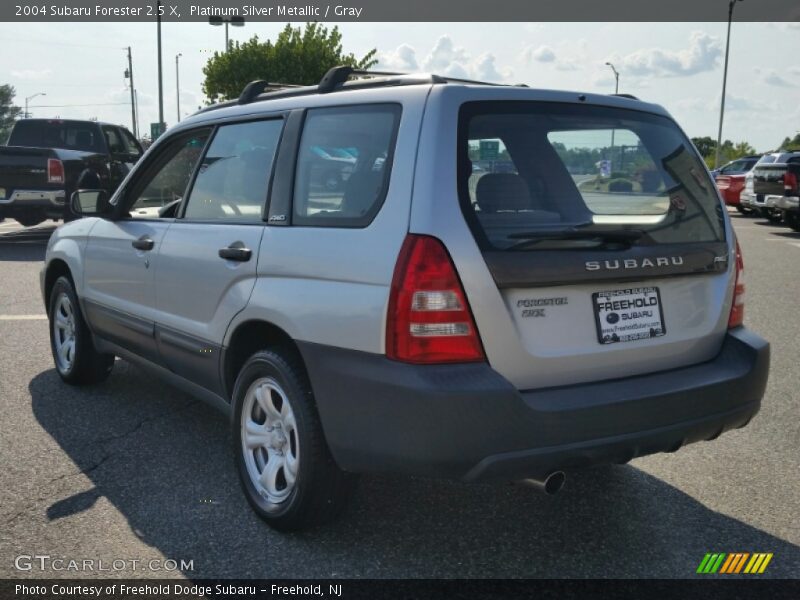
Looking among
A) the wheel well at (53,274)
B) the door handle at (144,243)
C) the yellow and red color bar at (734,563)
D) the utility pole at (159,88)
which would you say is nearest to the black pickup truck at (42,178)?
the wheel well at (53,274)

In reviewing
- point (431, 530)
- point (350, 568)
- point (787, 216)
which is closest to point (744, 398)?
point (431, 530)

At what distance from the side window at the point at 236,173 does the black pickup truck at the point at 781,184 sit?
16523mm

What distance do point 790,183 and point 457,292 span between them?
56.8ft

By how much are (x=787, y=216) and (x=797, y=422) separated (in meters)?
15.6

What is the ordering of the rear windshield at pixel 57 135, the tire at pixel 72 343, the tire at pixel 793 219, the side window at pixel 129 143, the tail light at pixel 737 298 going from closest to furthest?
1. the tail light at pixel 737 298
2. the tire at pixel 72 343
3. the rear windshield at pixel 57 135
4. the side window at pixel 129 143
5. the tire at pixel 793 219

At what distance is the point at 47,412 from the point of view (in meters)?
5.02

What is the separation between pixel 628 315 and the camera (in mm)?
3162

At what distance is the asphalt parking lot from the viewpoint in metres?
3.19

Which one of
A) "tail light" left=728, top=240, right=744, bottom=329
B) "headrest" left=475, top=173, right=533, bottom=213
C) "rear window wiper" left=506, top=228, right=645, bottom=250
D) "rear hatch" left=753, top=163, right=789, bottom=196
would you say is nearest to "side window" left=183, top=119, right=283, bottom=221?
"headrest" left=475, top=173, right=533, bottom=213

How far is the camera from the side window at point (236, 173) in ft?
12.3

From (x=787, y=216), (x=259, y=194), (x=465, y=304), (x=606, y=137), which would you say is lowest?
(x=787, y=216)

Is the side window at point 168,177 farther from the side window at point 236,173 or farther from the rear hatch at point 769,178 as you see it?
the rear hatch at point 769,178

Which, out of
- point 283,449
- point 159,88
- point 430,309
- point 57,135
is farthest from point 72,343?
point 159,88

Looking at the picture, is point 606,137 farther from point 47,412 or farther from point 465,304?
point 47,412
